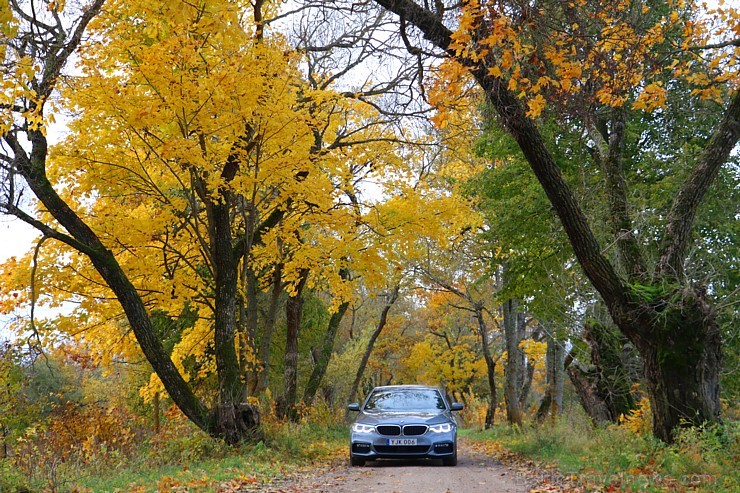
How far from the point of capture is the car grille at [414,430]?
11.6 metres

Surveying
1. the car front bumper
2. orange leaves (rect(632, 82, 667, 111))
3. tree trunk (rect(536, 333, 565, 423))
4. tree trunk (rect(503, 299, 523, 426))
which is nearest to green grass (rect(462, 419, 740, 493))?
the car front bumper

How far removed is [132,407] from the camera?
23859mm

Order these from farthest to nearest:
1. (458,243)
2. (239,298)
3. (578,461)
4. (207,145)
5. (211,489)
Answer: (458,243) < (239,298) < (207,145) < (578,461) < (211,489)

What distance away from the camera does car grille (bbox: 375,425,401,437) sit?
11633 millimetres

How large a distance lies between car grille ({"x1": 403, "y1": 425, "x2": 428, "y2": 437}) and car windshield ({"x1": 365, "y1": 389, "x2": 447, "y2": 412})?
2.69 feet

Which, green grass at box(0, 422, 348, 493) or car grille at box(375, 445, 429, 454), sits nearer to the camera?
green grass at box(0, 422, 348, 493)

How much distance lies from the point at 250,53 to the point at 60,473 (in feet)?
24.4

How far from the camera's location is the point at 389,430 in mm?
11672

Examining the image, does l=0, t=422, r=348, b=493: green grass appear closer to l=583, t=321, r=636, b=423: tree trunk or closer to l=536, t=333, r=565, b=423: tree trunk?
l=583, t=321, r=636, b=423: tree trunk

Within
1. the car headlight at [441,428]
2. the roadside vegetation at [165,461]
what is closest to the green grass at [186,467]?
the roadside vegetation at [165,461]

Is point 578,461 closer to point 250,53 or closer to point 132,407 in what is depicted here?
point 250,53

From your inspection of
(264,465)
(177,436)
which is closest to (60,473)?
(264,465)

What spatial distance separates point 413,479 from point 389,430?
2141mm

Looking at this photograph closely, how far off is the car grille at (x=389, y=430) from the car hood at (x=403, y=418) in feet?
0.25
